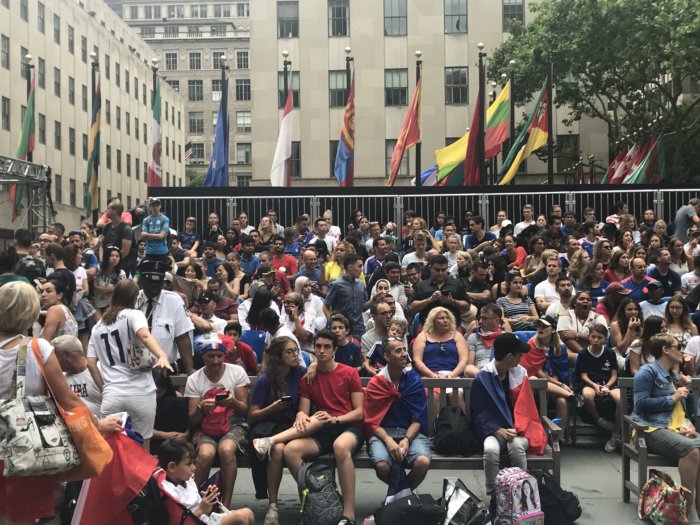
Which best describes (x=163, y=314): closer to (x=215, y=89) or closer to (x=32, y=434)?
(x=32, y=434)

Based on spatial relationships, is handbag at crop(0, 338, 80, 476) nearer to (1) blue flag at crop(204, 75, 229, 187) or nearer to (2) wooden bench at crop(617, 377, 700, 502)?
(2) wooden bench at crop(617, 377, 700, 502)

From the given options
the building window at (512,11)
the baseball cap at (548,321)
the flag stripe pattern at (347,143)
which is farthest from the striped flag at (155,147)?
the building window at (512,11)

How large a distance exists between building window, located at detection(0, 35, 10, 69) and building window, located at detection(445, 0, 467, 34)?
25095 millimetres

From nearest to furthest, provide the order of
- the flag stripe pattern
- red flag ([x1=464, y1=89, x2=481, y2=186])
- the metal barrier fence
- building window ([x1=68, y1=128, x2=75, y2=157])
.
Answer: the metal barrier fence
red flag ([x1=464, y1=89, x2=481, y2=186])
the flag stripe pattern
building window ([x1=68, y1=128, x2=75, y2=157])

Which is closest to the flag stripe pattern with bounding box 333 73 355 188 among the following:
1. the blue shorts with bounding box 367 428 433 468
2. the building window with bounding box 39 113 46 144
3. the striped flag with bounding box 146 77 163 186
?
the striped flag with bounding box 146 77 163 186

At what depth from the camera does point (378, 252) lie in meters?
15.0

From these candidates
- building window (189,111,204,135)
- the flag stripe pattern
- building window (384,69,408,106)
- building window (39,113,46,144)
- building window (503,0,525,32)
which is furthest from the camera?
building window (189,111,204,135)

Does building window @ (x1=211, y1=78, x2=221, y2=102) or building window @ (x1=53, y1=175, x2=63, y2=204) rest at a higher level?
building window @ (x1=211, y1=78, x2=221, y2=102)

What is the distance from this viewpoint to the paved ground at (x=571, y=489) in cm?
764

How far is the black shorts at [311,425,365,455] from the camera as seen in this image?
298 inches

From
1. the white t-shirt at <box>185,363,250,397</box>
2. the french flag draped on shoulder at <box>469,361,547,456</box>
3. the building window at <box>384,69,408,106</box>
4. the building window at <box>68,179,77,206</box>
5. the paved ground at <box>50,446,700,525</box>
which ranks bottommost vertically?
the paved ground at <box>50,446,700,525</box>

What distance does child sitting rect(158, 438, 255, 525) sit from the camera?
6043 millimetres

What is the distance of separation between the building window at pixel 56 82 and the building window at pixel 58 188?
5.63 meters

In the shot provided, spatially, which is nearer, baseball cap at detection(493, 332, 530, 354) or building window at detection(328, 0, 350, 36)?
baseball cap at detection(493, 332, 530, 354)
